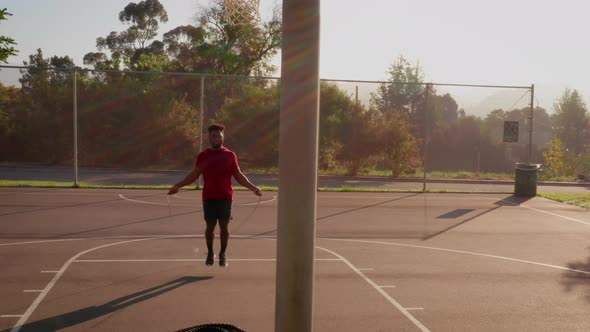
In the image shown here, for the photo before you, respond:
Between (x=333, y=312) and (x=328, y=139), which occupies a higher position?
(x=328, y=139)

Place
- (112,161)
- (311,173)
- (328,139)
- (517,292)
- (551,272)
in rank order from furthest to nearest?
(112,161), (328,139), (551,272), (517,292), (311,173)

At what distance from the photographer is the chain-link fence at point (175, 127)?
1038 inches

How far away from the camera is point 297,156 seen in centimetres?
320

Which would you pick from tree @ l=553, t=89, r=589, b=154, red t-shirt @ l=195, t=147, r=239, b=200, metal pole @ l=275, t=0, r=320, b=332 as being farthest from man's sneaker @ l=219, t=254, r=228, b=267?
tree @ l=553, t=89, r=589, b=154

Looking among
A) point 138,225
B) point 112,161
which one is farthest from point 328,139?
point 138,225

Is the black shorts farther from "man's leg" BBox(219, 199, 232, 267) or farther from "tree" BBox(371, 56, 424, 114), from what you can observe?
"tree" BBox(371, 56, 424, 114)

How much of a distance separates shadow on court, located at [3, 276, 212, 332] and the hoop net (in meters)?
3.52

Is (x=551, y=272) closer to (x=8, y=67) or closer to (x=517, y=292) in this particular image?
(x=517, y=292)

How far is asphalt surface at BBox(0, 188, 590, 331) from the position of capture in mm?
6941

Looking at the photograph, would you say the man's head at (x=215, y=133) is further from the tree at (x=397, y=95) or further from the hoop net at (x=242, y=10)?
the tree at (x=397, y=95)

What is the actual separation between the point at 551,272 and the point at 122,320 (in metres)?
6.36

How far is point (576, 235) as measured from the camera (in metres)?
13.2

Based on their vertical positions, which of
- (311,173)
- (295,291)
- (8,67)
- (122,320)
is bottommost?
(122,320)

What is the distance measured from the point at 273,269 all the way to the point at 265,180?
16619 millimetres
